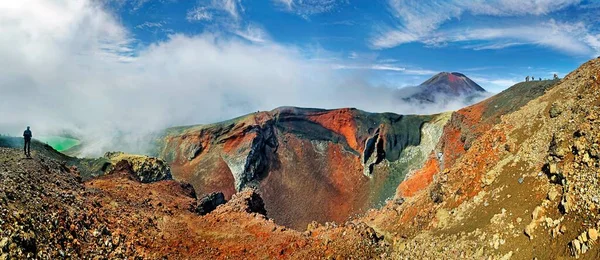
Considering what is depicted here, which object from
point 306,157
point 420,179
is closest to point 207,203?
point 420,179

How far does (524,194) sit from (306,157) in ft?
173

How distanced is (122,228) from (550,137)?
2465cm

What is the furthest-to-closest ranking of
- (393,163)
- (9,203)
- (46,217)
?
1. (393,163)
2. (46,217)
3. (9,203)

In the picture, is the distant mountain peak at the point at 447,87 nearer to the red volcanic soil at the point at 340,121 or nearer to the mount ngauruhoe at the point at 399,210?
the red volcanic soil at the point at 340,121

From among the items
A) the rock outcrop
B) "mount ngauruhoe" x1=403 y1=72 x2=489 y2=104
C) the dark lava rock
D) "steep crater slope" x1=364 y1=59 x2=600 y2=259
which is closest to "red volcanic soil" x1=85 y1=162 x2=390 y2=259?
the dark lava rock

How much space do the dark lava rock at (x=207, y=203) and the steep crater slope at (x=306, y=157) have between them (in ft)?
66.2

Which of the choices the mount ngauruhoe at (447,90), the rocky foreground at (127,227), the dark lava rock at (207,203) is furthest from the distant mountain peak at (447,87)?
the rocky foreground at (127,227)

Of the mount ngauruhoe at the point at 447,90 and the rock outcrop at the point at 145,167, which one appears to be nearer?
the rock outcrop at the point at 145,167

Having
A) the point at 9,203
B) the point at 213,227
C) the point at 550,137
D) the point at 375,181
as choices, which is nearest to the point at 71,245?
the point at 9,203

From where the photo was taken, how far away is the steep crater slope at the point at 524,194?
49.2ft

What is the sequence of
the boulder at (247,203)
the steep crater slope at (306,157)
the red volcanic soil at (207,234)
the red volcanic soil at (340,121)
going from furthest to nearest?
the red volcanic soil at (340,121) → the steep crater slope at (306,157) → the boulder at (247,203) → the red volcanic soil at (207,234)

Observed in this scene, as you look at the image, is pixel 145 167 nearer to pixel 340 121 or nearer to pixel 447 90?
pixel 340 121

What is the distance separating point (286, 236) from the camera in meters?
24.9

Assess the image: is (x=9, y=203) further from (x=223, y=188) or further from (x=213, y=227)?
(x=223, y=188)
